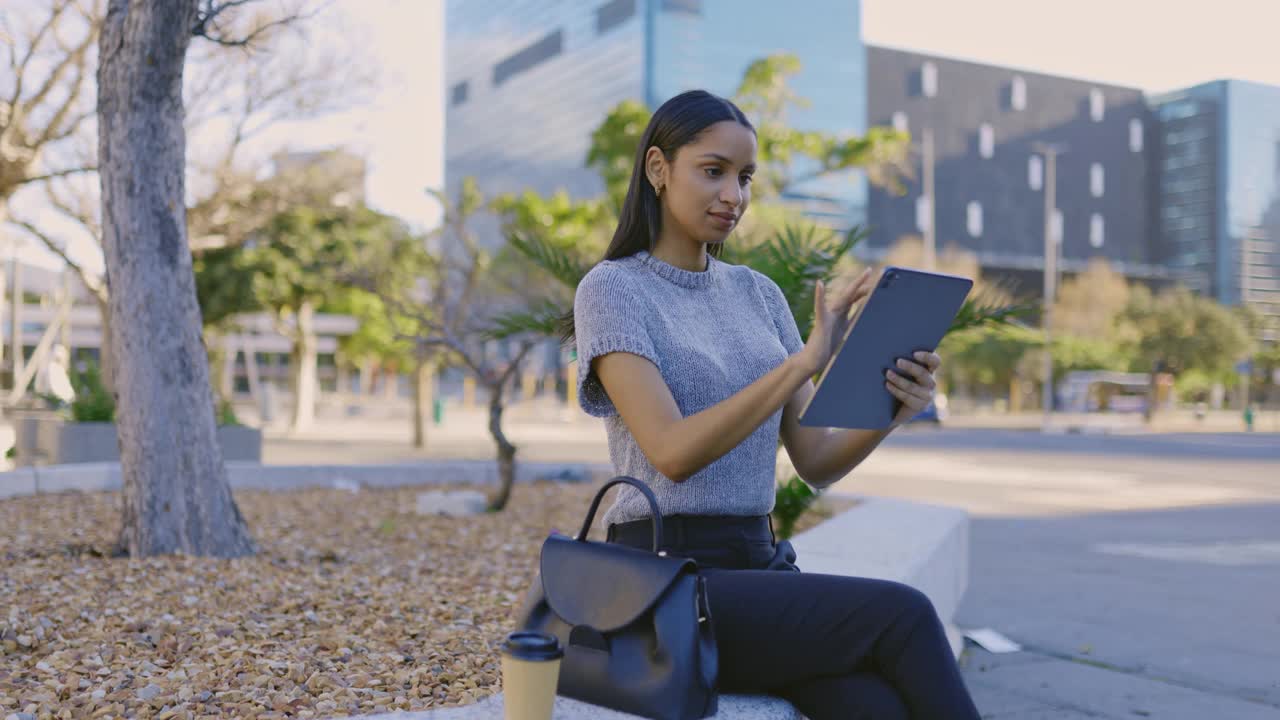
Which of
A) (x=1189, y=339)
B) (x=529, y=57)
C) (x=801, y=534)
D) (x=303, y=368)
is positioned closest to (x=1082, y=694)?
(x=801, y=534)

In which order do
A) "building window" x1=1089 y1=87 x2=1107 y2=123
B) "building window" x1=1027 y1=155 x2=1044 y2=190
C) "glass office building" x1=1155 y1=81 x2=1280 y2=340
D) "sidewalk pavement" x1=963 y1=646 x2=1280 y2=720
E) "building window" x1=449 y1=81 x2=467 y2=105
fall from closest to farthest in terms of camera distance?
"sidewalk pavement" x1=963 y1=646 x2=1280 y2=720 → "building window" x1=1027 y1=155 x2=1044 y2=190 → "building window" x1=1089 y1=87 x2=1107 y2=123 → "glass office building" x1=1155 y1=81 x2=1280 y2=340 → "building window" x1=449 y1=81 x2=467 y2=105

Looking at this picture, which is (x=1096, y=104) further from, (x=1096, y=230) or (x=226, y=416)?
(x=226, y=416)

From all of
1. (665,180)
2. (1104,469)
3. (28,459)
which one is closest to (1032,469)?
(1104,469)

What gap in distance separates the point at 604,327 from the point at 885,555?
99.2 inches

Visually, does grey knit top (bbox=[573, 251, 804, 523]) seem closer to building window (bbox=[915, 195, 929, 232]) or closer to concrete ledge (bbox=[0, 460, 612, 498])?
concrete ledge (bbox=[0, 460, 612, 498])

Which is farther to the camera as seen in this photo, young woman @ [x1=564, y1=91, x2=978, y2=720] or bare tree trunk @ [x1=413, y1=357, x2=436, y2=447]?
bare tree trunk @ [x1=413, y1=357, x2=436, y2=447]

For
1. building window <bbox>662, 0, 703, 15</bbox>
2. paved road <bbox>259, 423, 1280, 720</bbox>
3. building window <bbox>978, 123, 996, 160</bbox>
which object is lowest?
paved road <bbox>259, 423, 1280, 720</bbox>

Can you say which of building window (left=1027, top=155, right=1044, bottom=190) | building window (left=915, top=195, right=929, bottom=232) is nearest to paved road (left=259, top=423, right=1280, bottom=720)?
building window (left=915, top=195, right=929, bottom=232)

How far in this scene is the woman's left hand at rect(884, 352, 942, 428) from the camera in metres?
2.17

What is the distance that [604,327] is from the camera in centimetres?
226

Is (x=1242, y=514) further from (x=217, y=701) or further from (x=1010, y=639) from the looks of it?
(x=217, y=701)

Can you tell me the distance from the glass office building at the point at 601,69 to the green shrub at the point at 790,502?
49.0 m

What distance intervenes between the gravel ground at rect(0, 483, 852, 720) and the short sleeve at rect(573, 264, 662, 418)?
94 cm

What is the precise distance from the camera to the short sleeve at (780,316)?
2.70 m
